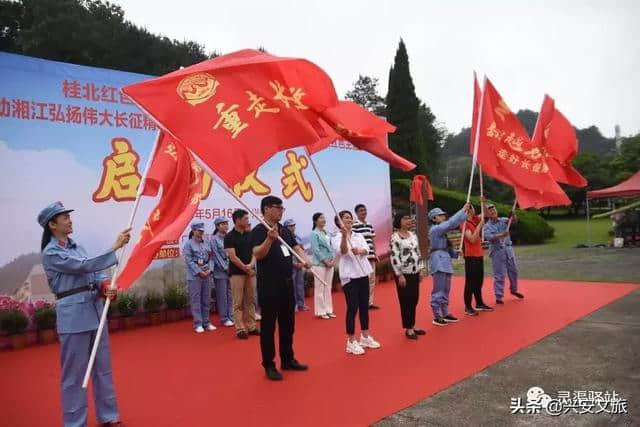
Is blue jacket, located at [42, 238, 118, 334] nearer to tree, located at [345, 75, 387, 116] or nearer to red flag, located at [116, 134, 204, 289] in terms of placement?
red flag, located at [116, 134, 204, 289]

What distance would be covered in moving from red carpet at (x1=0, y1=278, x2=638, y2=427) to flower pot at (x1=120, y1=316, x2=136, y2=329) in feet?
0.56

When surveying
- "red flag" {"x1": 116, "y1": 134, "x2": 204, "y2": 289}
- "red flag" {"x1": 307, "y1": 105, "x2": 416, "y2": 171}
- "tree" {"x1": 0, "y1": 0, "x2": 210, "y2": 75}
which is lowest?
"red flag" {"x1": 116, "y1": 134, "x2": 204, "y2": 289}

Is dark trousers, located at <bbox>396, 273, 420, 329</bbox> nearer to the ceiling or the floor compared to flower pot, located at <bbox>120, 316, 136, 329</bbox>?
nearer to the ceiling

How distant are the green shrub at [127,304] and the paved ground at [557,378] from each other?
458 cm

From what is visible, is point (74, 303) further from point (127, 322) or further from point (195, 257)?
point (127, 322)

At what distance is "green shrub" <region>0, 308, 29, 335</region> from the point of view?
19.0 ft

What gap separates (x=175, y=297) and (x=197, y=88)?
4.44 metres

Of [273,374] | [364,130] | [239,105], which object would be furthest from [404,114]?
[239,105]

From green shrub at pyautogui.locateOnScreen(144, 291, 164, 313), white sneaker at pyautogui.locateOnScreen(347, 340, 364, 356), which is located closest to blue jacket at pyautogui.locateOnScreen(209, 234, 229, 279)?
green shrub at pyautogui.locateOnScreen(144, 291, 164, 313)

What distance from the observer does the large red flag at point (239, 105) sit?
3369 mm

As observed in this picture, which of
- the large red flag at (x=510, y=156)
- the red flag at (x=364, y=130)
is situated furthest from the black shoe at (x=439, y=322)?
the red flag at (x=364, y=130)

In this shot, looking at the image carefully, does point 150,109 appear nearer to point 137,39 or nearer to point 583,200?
point 137,39

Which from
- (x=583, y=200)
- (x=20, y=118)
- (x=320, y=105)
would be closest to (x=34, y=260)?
(x=20, y=118)

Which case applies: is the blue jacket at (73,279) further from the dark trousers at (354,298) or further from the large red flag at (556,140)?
the large red flag at (556,140)
